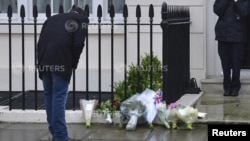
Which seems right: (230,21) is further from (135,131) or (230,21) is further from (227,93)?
(135,131)

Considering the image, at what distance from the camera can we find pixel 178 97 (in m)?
9.79

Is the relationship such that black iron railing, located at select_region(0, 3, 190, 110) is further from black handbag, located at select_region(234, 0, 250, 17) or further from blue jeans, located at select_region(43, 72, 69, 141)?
blue jeans, located at select_region(43, 72, 69, 141)

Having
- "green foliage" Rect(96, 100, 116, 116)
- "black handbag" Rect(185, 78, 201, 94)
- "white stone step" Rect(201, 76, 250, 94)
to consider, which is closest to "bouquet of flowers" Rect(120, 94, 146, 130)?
"green foliage" Rect(96, 100, 116, 116)

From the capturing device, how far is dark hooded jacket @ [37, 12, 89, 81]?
7.39 m

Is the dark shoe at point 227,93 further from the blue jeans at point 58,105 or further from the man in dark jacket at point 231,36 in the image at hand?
the blue jeans at point 58,105

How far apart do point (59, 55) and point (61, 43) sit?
0.48 ft

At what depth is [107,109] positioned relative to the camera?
8.73 m

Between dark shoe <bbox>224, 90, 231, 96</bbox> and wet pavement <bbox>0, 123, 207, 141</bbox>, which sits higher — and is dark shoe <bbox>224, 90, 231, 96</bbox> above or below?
above

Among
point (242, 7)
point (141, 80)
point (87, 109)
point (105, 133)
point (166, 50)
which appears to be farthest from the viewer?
point (242, 7)

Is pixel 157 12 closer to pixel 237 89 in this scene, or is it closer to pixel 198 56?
pixel 198 56

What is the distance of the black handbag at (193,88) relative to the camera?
10.5 meters

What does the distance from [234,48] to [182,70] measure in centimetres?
96

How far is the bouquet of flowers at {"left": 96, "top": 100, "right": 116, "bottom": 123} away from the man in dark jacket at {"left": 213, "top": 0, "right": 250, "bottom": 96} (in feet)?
8.21

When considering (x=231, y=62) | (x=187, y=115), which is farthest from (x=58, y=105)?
(x=231, y=62)
